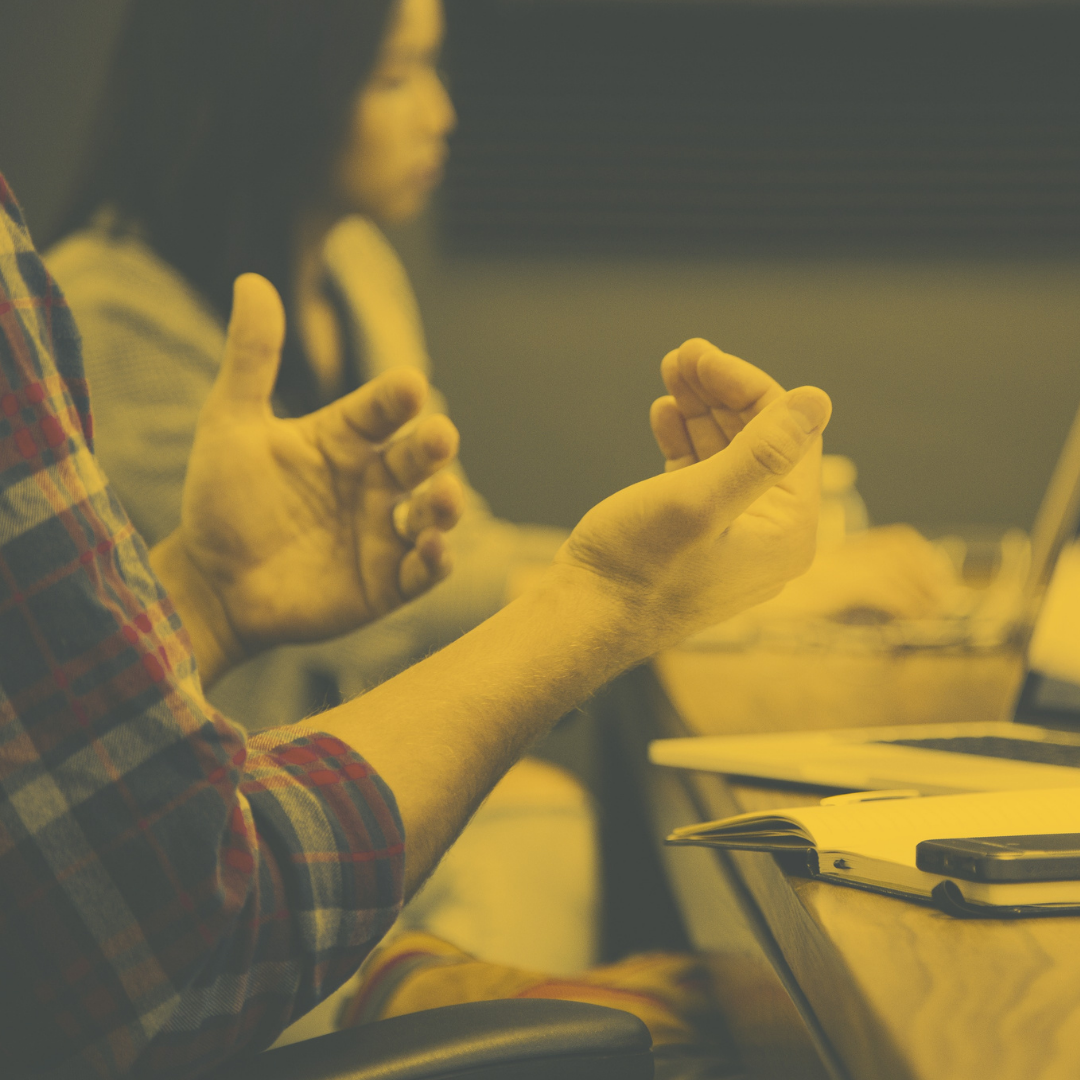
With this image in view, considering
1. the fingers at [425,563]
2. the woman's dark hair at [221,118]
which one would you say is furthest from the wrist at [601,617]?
the woman's dark hair at [221,118]

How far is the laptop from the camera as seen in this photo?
69 centimetres

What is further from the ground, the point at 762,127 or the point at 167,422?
the point at 762,127

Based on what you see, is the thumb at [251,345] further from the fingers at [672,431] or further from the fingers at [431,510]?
the fingers at [672,431]

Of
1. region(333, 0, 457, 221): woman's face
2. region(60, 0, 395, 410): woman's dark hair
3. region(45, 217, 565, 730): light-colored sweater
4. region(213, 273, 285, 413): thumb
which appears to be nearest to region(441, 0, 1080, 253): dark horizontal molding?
region(333, 0, 457, 221): woman's face

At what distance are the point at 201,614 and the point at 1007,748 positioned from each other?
2.05ft

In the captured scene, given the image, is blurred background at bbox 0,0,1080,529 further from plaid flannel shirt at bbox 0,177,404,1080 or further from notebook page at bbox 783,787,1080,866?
plaid flannel shirt at bbox 0,177,404,1080

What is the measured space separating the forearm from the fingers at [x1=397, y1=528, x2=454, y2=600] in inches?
9.2

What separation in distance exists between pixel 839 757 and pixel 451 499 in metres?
0.35

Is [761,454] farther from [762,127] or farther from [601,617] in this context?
[762,127]

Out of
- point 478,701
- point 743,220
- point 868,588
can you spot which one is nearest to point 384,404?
point 478,701

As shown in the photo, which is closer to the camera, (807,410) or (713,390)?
(807,410)

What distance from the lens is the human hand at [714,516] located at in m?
0.59

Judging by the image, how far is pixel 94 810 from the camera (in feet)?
1.49

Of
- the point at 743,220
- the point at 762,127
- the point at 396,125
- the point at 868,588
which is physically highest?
the point at 396,125
